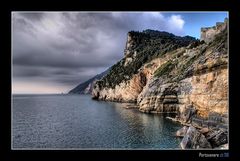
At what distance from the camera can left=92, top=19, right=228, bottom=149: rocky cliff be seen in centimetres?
1131

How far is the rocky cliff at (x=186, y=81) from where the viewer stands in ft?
37.1

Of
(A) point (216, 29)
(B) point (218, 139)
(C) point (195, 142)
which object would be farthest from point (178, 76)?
(B) point (218, 139)

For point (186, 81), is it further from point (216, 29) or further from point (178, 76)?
point (216, 29)

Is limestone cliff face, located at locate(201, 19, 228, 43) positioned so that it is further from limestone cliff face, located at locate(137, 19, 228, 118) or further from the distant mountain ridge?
the distant mountain ridge

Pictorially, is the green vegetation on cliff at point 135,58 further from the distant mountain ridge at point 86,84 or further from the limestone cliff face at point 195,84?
the limestone cliff face at point 195,84

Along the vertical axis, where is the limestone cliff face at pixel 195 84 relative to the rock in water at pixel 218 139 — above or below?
above

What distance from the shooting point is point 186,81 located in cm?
2308

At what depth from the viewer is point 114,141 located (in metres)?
15.2

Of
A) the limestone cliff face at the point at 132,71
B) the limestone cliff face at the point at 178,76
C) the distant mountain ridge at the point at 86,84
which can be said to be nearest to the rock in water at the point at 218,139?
the limestone cliff face at the point at 178,76

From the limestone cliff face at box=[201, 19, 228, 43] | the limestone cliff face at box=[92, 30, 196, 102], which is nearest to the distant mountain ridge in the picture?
the limestone cliff face at box=[92, 30, 196, 102]

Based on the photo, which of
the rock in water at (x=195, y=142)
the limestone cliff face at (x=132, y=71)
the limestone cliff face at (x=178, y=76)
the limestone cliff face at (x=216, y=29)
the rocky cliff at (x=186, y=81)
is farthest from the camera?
the limestone cliff face at (x=132, y=71)
